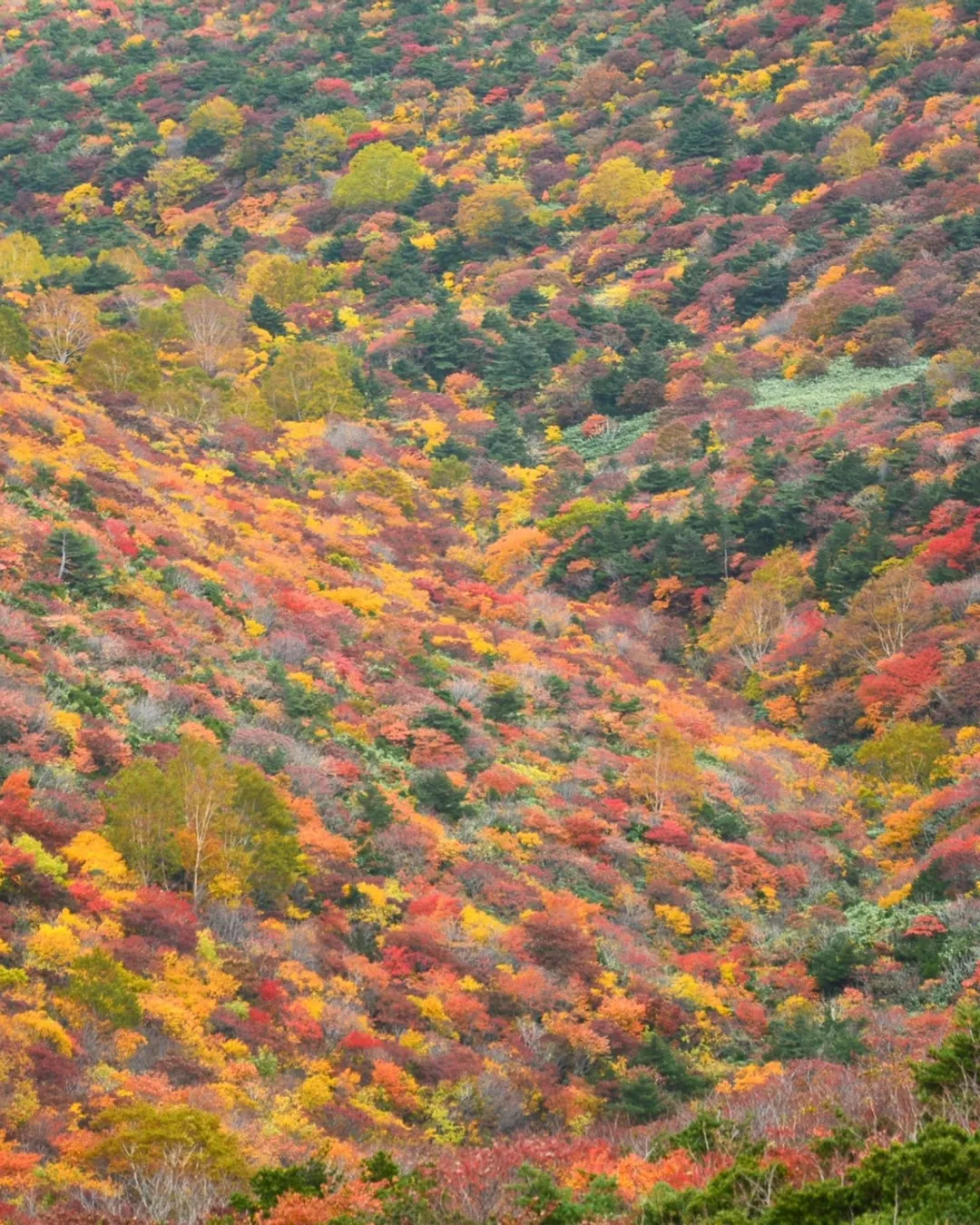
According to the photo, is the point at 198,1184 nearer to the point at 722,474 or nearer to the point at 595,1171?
the point at 595,1171

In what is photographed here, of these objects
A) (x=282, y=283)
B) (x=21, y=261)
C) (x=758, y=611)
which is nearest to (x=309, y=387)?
(x=282, y=283)

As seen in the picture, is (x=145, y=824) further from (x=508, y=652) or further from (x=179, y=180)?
(x=179, y=180)

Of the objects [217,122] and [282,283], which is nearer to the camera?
[282,283]

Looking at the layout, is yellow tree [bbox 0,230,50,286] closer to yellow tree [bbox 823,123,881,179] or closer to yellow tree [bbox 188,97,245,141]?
yellow tree [bbox 188,97,245,141]

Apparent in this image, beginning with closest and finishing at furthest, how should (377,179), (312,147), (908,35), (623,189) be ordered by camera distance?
(623,189), (908,35), (377,179), (312,147)

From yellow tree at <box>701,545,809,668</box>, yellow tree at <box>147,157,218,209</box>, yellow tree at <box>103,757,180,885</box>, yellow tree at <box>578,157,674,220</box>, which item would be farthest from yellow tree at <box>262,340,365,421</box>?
yellow tree at <box>103,757,180,885</box>

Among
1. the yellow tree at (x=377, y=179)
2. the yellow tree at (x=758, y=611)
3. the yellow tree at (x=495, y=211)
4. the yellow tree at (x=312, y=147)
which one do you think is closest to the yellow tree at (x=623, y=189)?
the yellow tree at (x=495, y=211)

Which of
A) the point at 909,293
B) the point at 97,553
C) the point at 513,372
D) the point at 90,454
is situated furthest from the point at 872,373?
the point at 97,553

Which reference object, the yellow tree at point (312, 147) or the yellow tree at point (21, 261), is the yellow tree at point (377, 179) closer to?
the yellow tree at point (312, 147)

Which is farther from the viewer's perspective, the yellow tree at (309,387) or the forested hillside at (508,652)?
the yellow tree at (309,387)
